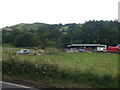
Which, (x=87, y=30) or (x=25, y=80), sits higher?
(x=87, y=30)

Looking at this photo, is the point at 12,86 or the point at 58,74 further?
the point at 58,74

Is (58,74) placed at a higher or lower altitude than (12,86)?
higher

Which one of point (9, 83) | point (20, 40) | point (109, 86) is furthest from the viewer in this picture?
point (20, 40)

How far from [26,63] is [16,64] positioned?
0.56 meters

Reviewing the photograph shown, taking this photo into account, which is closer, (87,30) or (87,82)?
(87,82)

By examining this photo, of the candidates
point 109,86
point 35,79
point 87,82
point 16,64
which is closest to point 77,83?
point 87,82

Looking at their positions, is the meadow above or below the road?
above

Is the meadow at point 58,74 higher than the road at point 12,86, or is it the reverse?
the meadow at point 58,74

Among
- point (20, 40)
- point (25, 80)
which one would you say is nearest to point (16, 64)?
point (25, 80)

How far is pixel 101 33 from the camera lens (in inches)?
3031

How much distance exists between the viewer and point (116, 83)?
6.68 m

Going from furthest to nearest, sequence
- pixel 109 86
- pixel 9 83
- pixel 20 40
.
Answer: pixel 20 40 → pixel 9 83 → pixel 109 86

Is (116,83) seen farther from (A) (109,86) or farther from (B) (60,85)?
(B) (60,85)

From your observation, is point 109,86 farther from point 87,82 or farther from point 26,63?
point 26,63
